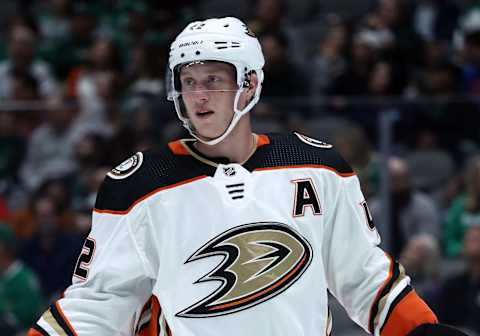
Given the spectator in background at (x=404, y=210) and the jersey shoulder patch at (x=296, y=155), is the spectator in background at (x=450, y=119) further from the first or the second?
the jersey shoulder patch at (x=296, y=155)

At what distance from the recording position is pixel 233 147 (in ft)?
8.95

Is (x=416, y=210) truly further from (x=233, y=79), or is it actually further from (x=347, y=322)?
(x=233, y=79)

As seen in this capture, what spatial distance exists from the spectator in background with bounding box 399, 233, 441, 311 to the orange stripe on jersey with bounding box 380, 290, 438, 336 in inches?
88.6

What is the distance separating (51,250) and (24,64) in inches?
80.1

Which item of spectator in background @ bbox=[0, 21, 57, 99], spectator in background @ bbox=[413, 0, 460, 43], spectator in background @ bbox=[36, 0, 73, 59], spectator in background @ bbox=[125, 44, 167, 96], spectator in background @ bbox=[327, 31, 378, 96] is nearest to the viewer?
spectator in background @ bbox=[125, 44, 167, 96]

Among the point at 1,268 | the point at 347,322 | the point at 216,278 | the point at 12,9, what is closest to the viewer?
the point at 216,278

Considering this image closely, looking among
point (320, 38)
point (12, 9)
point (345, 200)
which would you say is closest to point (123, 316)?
point (345, 200)

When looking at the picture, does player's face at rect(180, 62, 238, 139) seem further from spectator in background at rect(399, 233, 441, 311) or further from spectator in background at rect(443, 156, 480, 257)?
spectator in background at rect(443, 156, 480, 257)

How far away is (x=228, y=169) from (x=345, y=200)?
0.31 meters

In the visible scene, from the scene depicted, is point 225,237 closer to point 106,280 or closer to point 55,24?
point 106,280

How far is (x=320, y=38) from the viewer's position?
7.14 m

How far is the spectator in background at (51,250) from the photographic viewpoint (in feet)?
16.2

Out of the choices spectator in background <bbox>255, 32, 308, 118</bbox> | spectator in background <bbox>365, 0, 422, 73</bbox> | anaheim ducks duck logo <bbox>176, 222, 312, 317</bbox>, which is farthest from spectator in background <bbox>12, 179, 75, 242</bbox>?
anaheim ducks duck logo <bbox>176, 222, 312, 317</bbox>

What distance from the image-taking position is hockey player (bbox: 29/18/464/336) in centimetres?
260
